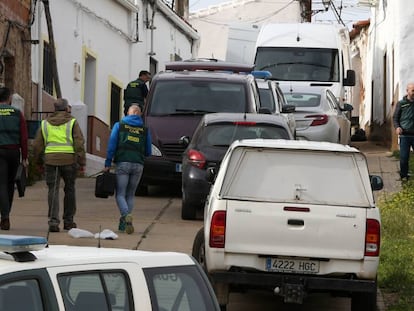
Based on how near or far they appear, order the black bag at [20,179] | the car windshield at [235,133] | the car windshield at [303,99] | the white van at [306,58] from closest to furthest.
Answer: the black bag at [20,179], the car windshield at [235,133], the car windshield at [303,99], the white van at [306,58]

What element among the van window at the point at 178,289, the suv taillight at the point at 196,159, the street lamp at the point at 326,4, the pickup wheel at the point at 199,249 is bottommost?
the pickup wheel at the point at 199,249

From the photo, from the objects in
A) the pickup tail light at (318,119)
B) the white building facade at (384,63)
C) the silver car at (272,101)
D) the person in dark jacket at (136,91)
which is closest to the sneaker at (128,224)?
the silver car at (272,101)

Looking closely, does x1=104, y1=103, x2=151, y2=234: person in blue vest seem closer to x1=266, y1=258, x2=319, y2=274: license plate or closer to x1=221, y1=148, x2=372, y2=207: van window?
x1=221, y1=148, x2=372, y2=207: van window

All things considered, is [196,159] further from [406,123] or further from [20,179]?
[406,123]

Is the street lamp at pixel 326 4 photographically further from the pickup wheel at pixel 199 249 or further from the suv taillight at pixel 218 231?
the suv taillight at pixel 218 231

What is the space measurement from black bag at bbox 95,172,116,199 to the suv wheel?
2023 mm

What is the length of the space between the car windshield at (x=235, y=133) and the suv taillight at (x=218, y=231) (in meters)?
6.08

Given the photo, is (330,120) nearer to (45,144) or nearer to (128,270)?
(45,144)

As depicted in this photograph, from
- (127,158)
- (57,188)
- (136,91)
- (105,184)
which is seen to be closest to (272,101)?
(136,91)

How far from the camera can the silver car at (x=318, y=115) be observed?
22312 millimetres

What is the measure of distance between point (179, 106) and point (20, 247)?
45.5ft

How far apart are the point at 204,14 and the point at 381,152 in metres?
22.3

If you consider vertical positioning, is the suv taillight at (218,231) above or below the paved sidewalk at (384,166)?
above

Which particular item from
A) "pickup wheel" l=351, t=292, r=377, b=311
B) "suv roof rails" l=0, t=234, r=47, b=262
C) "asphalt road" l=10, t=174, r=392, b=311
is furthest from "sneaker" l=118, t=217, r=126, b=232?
"suv roof rails" l=0, t=234, r=47, b=262
